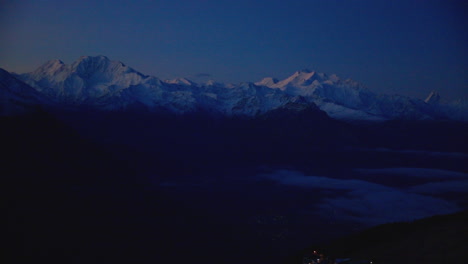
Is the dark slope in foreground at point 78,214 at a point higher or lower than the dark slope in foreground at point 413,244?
lower

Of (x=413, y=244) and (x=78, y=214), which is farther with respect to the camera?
(x=78, y=214)

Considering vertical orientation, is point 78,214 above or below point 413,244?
below

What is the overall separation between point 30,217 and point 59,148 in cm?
7496

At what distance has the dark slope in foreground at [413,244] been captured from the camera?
33438 mm

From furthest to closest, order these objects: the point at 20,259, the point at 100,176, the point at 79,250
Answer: the point at 100,176 < the point at 79,250 < the point at 20,259

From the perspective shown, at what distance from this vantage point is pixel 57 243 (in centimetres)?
11388

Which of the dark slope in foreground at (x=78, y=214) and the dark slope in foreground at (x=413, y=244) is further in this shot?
the dark slope in foreground at (x=78, y=214)

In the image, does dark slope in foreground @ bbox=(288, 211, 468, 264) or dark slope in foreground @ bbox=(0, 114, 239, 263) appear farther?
dark slope in foreground @ bbox=(0, 114, 239, 263)

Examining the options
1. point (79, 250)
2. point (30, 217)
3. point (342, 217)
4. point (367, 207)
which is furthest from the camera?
point (367, 207)

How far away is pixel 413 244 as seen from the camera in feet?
124

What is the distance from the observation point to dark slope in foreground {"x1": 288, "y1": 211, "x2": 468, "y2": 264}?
33.4 m

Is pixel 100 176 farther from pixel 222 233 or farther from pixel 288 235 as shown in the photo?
pixel 288 235

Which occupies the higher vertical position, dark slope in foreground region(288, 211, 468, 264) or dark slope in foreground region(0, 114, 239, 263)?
dark slope in foreground region(288, 211, 468, 264)

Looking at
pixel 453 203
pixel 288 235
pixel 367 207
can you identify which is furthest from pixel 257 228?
pixel 453 203
